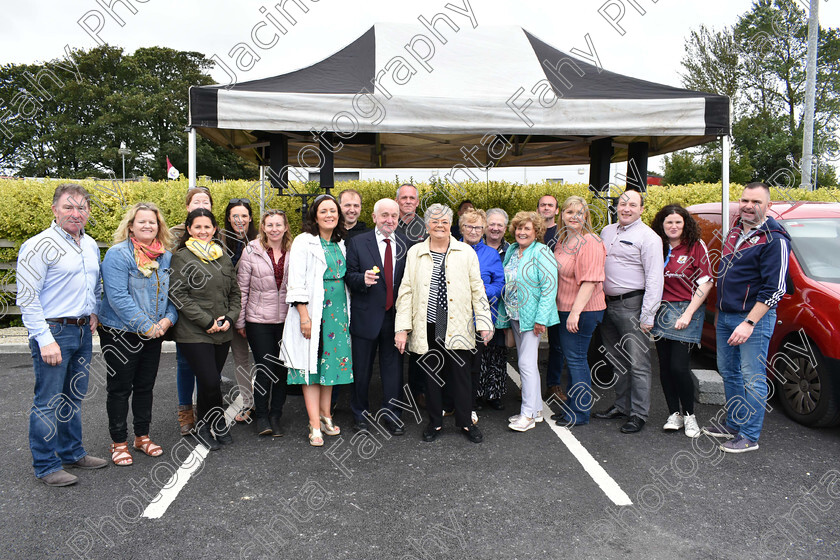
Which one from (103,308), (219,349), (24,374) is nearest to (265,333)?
(219,349)

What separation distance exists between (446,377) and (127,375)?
87.5 inches

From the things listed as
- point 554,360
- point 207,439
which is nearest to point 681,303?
point 554,360

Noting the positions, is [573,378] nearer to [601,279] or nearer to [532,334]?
[532,334]

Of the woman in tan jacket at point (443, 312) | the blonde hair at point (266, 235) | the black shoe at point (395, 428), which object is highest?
the blonde hair at point (266, 235)

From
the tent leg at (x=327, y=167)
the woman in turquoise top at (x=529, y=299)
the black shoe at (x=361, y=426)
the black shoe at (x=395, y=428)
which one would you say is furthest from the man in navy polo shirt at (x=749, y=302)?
the tent leg at (x=327, y=167)

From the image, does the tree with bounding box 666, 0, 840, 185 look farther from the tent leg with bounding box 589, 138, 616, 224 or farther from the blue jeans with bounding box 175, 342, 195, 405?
the blue jeans with bounding box 175, 342, 195, 405

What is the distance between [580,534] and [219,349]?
270 centimetres

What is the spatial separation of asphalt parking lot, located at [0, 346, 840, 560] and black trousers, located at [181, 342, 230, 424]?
32 cm

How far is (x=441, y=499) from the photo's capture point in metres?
3.22

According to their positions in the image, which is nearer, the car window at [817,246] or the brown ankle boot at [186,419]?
the brown ankle boot at [186,419]

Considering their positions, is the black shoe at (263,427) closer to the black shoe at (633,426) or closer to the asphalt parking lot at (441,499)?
the asphalt parking lot at (441,499)

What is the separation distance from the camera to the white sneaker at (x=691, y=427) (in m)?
4.16

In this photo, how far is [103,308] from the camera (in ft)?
11.7

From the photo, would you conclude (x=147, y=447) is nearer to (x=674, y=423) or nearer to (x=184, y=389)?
(x=184, y=389)
